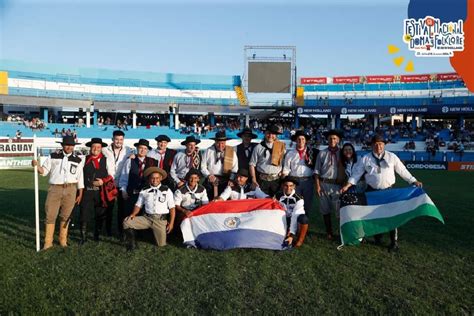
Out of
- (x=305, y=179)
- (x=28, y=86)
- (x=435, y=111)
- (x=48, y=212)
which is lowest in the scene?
(x=48, y=212)

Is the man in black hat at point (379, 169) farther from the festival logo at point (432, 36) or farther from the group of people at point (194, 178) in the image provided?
the festival logo at point (432, 36)

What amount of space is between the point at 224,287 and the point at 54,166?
11.8ft

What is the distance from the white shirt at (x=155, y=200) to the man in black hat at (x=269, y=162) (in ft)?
5.10

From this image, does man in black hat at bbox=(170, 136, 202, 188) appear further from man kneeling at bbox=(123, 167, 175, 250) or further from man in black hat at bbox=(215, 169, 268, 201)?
man in black hat at bbox=(215, 169, 268, 201)

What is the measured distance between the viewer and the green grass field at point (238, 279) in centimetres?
421

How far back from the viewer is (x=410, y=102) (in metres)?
42.8

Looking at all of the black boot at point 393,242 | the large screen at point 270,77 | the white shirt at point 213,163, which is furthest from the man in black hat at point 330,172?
the large screen at point 270,77

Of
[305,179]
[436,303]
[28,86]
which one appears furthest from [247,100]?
[436,303]

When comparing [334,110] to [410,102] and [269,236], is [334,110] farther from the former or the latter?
[269,236]

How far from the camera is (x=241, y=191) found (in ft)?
22.7

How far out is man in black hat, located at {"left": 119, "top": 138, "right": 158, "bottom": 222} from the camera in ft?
23.0

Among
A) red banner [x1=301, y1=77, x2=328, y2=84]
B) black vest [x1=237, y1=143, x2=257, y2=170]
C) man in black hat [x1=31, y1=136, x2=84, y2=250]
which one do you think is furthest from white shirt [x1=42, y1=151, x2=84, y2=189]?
red banner [x1=301, y1=77, x2=328, y2=84]

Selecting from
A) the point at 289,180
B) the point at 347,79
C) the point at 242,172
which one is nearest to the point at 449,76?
the point at 347,79

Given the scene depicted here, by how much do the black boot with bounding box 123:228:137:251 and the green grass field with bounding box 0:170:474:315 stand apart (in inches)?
5.9
